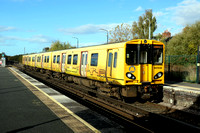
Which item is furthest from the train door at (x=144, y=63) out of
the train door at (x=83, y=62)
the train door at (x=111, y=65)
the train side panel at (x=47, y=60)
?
the train side panel at (x=47, y=60)

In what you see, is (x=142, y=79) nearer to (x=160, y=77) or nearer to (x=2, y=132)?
(x=160, y=77)

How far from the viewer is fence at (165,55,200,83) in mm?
17938

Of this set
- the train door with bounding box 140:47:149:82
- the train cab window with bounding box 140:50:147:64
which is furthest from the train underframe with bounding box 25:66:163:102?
the train cab window with bounding box 140:50:147:64

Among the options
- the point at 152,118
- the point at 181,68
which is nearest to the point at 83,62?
the point at 152,118

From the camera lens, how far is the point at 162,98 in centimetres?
1194

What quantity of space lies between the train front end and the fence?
775 cm

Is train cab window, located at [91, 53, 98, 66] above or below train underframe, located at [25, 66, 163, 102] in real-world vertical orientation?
above

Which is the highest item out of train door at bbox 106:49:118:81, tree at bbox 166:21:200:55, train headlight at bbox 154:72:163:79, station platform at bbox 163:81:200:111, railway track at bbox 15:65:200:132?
tree at bbox 166:21:200:55

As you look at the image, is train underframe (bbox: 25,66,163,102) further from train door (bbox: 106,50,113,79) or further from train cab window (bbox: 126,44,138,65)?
train cab window (bbox: 126,44,138,65)

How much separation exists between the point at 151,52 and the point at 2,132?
7.59 meters

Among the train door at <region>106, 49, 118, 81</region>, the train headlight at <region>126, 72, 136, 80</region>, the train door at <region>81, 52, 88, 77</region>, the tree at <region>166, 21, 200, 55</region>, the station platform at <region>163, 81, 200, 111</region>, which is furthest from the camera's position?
the tree at <region>166, 21, 200, 55</region>

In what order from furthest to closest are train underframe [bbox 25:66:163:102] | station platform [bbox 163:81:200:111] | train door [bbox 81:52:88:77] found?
train door [bbox 81:52:88:77] < train underframe [bbox 25:66:163:102] < station platform [bbox 163:81:200:111]

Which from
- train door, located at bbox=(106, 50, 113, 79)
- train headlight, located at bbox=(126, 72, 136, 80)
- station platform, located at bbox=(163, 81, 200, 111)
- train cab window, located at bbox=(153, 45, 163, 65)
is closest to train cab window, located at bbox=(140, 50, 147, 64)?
train cab window, located at bbox=(153, 45, 163, 65)

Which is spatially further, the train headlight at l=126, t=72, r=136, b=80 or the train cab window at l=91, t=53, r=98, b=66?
the train cab window at l=91, t=53, r=98, b=66
